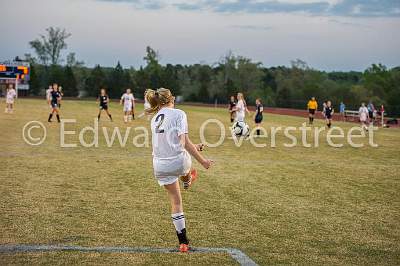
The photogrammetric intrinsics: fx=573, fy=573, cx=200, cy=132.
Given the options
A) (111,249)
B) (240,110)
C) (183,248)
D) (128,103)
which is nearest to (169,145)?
(183,248)

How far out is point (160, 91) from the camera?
6.91 meters

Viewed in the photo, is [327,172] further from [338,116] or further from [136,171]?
[338,116]

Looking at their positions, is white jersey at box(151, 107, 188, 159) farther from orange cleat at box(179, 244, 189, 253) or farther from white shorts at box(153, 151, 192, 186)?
orange cleat at box(179, 244, 189, 253)

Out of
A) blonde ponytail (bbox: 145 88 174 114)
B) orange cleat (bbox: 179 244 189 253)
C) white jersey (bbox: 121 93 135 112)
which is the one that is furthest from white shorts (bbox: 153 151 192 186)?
white jersey (bbox: 121 93 135 112)

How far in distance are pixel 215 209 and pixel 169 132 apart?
10.3 ft

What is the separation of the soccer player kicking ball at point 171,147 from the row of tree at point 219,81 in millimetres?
60559

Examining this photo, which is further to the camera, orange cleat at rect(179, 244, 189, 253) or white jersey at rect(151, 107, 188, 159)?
orange cleat at rect(179, 244, 189, 253)

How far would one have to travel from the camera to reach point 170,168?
672 cm

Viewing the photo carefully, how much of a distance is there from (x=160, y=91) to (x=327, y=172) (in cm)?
898

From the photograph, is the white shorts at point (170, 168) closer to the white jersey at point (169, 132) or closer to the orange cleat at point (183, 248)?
the white jersey at point (169, 132)

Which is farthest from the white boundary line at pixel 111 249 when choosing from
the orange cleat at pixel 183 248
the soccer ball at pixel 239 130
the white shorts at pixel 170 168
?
the soccer ball at pixel 239 130

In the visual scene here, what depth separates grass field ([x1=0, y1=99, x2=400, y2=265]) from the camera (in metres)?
6.98

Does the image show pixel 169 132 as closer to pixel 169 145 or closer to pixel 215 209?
pixel 169 145

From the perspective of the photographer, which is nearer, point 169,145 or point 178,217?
point 169,145
